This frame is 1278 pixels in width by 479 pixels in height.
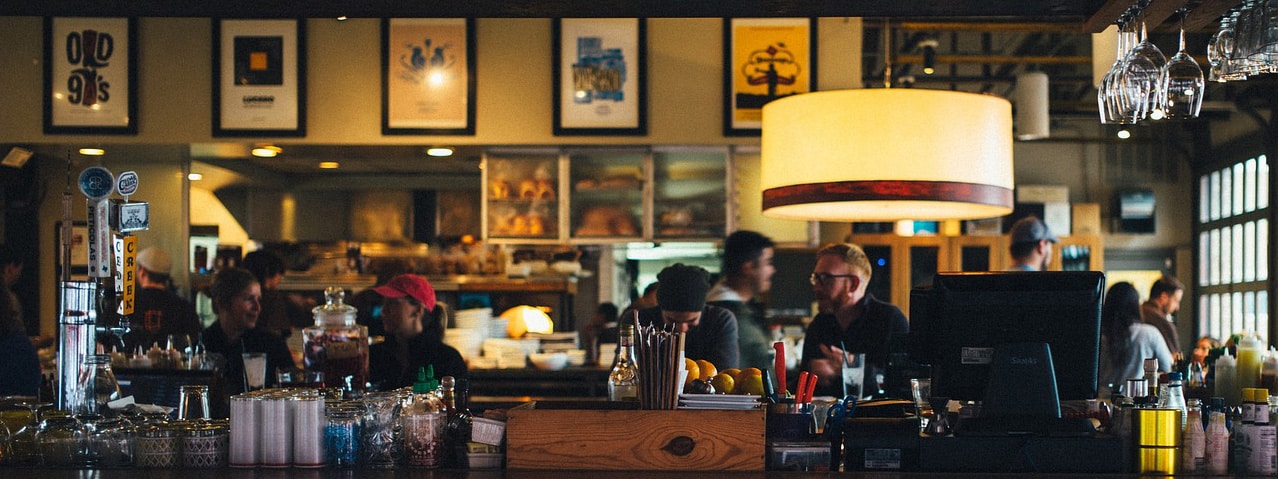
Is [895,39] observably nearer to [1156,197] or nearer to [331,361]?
[1156,197]

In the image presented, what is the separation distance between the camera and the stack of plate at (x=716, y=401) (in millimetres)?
2537

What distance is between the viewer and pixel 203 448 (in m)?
2.57

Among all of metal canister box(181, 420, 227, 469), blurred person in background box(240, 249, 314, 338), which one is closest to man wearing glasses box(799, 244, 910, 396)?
metal canister box(181, 420, 227, 469)

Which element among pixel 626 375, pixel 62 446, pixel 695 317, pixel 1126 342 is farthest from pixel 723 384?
pixel 1126 342

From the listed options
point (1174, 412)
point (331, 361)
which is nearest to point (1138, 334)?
point (1174, 412)

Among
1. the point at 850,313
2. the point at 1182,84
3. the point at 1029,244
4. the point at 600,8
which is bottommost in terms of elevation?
the point at 850,313

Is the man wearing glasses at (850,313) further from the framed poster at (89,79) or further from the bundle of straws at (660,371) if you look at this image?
the framed poster at (89,79)

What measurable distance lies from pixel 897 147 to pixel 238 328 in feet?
9.92

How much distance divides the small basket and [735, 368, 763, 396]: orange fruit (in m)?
0.61

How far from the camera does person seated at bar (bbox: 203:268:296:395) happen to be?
4.94 metres

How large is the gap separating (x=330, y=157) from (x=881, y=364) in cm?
337

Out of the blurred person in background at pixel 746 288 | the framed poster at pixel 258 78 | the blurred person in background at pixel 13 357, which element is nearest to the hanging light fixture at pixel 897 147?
the blurred person in background at pixel 746 288

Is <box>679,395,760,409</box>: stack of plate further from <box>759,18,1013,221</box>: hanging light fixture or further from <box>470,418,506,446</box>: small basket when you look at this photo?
<box>759,18,1013,221</box>: hanging light fixture

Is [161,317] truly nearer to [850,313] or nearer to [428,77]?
[428,77]
